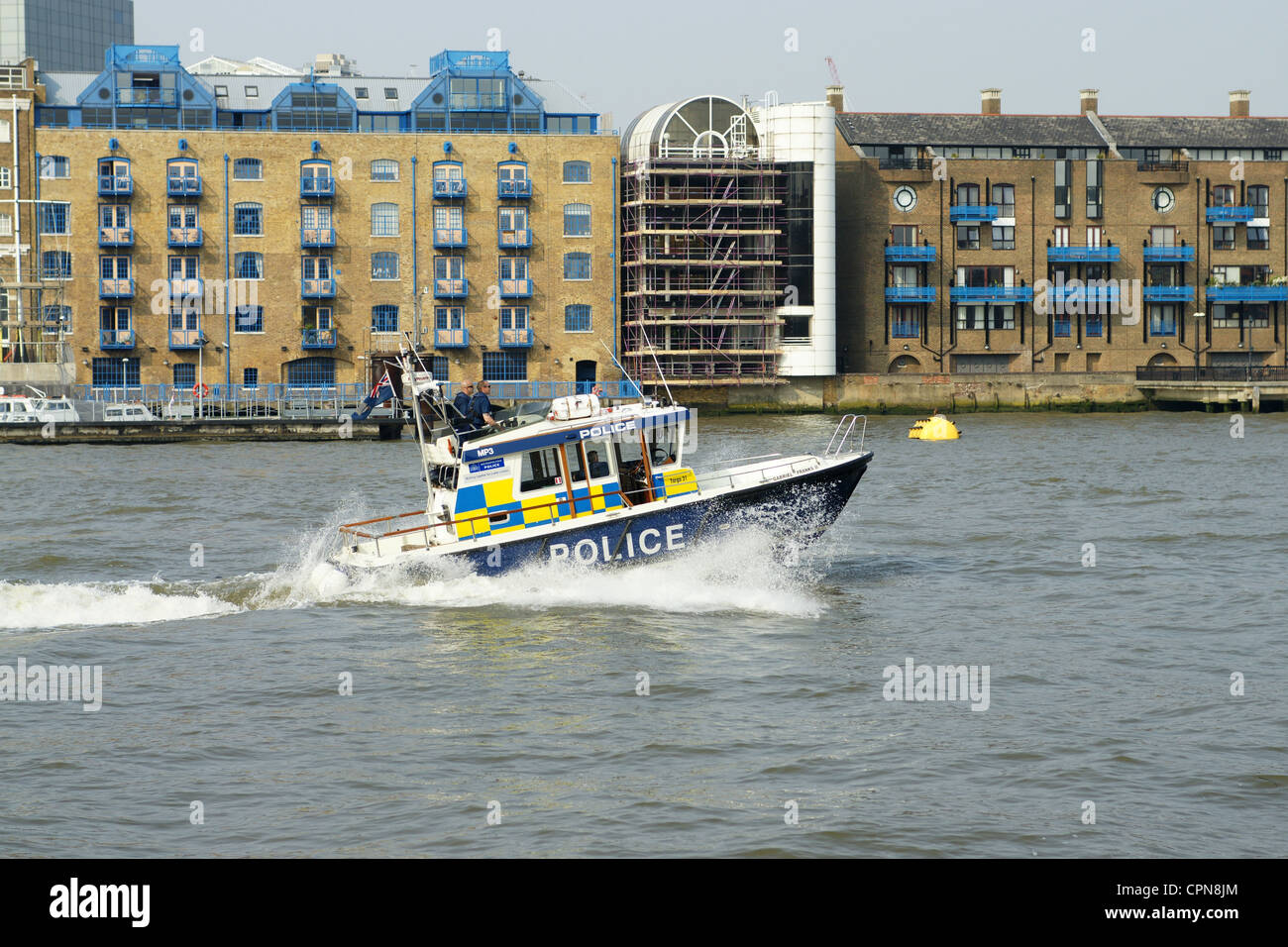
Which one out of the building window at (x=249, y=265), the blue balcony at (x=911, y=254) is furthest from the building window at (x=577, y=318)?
the blue balcony at (x=911, y=254)

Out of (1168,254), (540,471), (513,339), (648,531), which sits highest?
(1168,254)

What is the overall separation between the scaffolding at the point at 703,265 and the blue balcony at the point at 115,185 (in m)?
28.0

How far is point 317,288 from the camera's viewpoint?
288 ft

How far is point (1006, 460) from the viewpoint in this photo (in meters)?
53.9

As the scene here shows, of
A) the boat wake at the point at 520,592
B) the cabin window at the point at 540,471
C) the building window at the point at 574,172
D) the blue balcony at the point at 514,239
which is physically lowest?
the boat wake at the point at 520,592

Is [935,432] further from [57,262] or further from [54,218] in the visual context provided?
[54,218]

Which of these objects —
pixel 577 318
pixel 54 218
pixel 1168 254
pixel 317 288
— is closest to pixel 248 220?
pixel 317 288

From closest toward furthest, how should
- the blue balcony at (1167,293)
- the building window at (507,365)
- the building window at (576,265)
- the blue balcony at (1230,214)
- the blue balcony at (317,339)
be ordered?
1. the blue balcony at (317,339)
2. the building window at (507,365)
3. the building window at (576,265)
4. the blue balcony at (1167,293)
5. the blue balcony at (1230,214)

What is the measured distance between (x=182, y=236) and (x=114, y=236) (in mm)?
3726

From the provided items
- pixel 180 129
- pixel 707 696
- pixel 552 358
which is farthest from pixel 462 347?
pixel 707 696

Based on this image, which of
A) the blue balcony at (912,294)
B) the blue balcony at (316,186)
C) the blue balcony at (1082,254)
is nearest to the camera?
the blue balcony at (316,186)

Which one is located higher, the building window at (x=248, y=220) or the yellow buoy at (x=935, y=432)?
the building window at (x=248, y=220)

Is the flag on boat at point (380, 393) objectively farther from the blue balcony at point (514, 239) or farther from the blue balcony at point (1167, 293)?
the blue balcony at point (1167, 293)

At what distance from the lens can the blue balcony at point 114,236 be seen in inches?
3398
